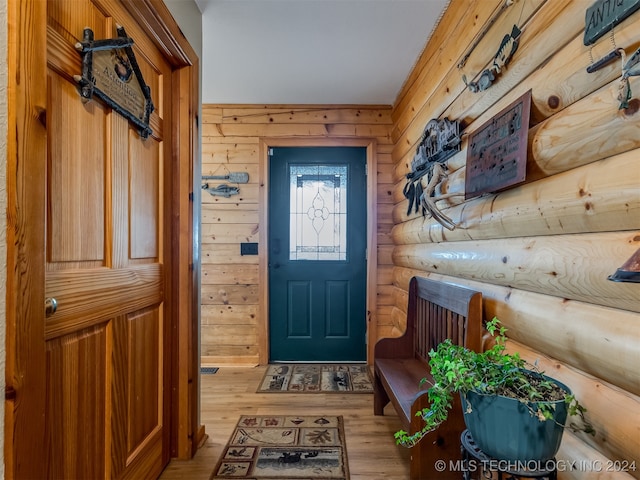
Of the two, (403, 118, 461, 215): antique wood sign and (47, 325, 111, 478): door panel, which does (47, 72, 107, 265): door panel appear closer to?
(47, 325, 111, 478): door panel

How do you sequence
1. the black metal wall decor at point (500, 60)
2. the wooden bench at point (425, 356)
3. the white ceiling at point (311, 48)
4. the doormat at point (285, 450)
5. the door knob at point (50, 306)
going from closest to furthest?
the door knob at point (50, 306) → the black metal wall decor at point (500, 60) → the wooden bench at point (425, 356) → the doormat at point (285, 450) → the white ceiling at point (311, 48)

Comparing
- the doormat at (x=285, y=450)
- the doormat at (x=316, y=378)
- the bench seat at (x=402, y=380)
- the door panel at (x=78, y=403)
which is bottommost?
the doormat at (x=316, y=378)

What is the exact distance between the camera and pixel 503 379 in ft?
3.26

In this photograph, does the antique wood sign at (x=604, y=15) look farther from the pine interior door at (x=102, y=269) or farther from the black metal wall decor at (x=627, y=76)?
the pine interior door at (x=102, y=269)

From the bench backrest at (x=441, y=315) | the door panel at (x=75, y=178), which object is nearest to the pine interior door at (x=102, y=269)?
the door panel at (x=75, y=178)

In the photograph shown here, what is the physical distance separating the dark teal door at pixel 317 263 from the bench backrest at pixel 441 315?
109 centimetres

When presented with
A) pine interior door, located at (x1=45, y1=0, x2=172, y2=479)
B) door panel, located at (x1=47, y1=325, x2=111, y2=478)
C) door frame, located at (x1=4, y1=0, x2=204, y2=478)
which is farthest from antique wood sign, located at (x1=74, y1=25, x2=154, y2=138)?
door panel, located at (x1=47, y1=325, x2=111, y2=478)

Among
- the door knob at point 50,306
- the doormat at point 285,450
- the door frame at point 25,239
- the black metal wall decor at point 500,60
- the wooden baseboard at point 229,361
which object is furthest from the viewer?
the wooden baseboard at point 229,361

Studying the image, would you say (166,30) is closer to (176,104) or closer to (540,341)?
(176,104)

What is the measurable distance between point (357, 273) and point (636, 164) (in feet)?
8.96

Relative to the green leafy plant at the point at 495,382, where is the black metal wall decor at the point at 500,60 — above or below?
above

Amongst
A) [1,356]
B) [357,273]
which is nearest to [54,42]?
[1,356]

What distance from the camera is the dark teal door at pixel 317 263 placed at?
3.51 meters

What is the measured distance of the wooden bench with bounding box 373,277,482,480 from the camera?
5.17ft
